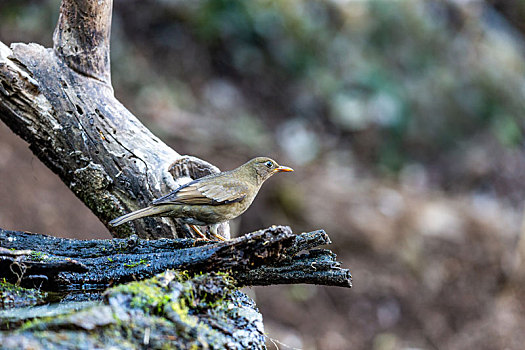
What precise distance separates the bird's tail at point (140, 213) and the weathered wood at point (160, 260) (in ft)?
1.16

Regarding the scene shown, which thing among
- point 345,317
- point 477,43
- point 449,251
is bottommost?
point 345,317

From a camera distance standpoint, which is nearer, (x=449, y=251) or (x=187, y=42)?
(x=449, y=251)

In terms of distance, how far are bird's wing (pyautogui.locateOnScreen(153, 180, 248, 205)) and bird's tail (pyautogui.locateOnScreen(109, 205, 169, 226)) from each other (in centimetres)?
5

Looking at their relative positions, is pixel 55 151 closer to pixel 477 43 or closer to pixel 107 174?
pixel 107 174

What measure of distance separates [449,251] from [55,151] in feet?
23.6

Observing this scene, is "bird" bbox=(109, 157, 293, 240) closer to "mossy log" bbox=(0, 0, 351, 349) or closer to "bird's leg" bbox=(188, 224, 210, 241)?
"bird's leg" bbox=(188, 224, 210, 241)

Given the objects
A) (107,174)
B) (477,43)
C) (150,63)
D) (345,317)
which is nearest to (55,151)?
(107,174)

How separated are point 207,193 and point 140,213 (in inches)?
19.6

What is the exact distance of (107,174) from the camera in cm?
362

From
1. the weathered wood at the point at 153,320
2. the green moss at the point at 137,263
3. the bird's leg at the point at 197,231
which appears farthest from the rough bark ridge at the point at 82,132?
the weathered wood at the point at 153,320

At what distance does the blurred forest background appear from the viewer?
27.1 ft

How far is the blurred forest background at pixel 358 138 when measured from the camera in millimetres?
8266

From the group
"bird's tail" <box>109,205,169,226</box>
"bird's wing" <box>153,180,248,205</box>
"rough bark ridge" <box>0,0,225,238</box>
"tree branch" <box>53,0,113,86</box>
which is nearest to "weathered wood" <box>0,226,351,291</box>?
"bird's tail" <box>109,205,169,226</box>

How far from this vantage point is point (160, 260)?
8.87 feet
